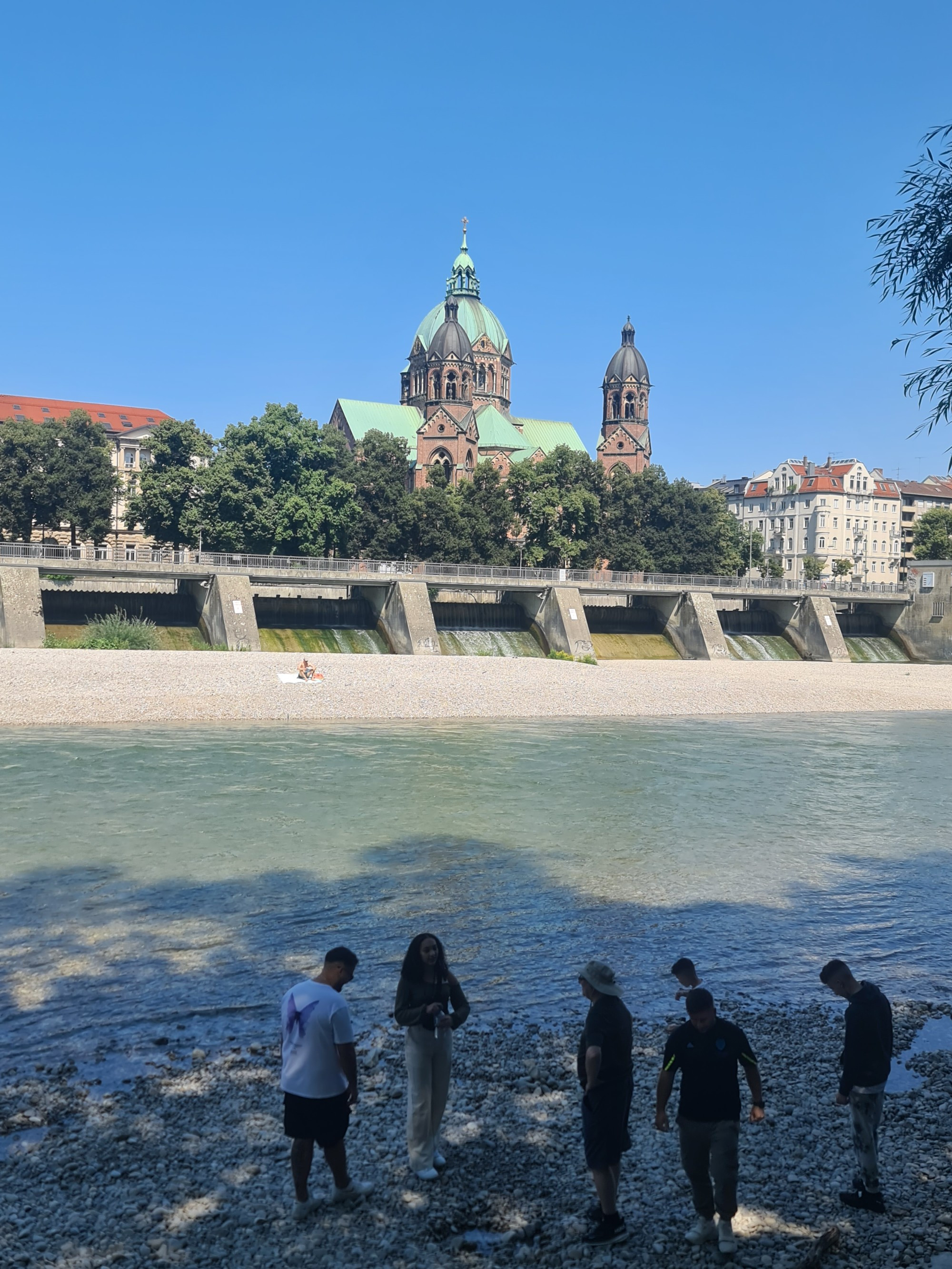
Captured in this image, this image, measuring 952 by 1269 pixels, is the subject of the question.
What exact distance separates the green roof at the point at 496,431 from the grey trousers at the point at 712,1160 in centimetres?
12037

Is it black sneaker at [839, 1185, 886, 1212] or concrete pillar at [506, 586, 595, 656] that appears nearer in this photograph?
black sneaker at [839, 1185, 886, 1212]

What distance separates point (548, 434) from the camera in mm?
139625

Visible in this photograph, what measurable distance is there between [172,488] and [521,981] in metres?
58.5

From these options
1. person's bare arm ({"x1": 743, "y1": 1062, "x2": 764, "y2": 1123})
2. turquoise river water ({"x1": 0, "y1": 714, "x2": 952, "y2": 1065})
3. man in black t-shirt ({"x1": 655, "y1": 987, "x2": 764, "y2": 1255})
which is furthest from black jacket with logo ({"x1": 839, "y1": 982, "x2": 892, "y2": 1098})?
turquoise river water ({"x1": 0, "y1": 714, "x2": 952, "y2": 1065})

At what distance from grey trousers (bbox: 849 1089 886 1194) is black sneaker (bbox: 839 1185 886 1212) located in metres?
0.03

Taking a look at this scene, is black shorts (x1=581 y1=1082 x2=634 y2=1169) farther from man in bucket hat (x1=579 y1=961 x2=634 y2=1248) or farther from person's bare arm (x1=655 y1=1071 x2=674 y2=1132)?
person's bare arm (x1=655 y1=1071 x2=674 y2=1132)

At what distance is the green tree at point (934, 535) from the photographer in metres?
125

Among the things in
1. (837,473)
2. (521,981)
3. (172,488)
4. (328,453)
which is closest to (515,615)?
(328,453)

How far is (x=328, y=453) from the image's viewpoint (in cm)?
7094

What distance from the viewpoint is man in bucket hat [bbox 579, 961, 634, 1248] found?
7.35 metres

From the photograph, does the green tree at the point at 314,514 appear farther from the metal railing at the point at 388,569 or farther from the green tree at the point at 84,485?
the green tree at the point at 84,485

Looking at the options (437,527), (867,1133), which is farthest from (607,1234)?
(437,527)

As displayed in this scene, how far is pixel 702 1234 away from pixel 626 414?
5252 inches

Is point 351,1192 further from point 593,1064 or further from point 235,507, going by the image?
point 235,507
